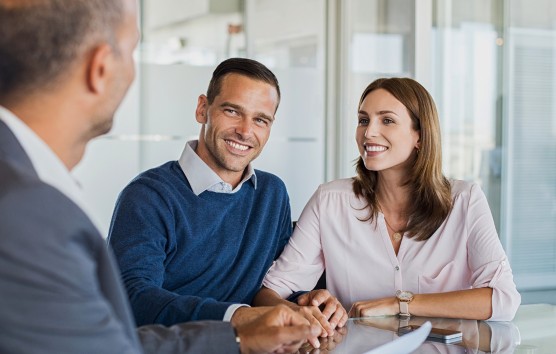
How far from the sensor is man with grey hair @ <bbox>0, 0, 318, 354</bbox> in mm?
831

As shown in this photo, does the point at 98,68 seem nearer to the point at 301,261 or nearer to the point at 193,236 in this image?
the point at 193,236

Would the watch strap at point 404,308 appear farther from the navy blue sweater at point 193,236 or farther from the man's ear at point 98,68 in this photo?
the man's ear at point 98,68

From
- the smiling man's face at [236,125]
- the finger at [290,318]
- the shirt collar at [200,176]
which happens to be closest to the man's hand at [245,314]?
the finger at [290,318]

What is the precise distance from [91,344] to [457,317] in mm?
1661

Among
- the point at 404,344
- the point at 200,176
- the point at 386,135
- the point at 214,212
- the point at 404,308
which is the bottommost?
the point at 404,308

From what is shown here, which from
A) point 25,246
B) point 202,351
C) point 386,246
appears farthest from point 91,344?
point 386,246

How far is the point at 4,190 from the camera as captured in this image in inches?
33.4

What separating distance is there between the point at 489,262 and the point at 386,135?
0.55 m

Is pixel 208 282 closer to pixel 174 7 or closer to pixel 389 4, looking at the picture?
pixel 174 7

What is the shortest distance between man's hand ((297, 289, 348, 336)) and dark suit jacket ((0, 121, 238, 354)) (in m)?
1.17

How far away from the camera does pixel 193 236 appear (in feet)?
7.92

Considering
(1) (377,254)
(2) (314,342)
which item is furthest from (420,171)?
(2) (314,342)

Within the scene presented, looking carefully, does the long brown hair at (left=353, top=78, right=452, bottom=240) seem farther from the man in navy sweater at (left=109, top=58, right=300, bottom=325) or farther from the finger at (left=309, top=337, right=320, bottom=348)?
the finger at (left=309, top=337, right=320, bottom=348)

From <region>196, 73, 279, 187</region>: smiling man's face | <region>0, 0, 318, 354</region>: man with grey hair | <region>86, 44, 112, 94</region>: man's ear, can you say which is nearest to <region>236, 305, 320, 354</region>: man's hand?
<region>0, 0, 318, 354</region>: man with grey hair
